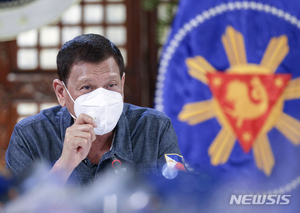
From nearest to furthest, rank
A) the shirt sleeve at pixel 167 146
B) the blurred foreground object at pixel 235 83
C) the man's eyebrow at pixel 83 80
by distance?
the man's eyebrow at pixel 83 80 → the shirt sleeve at pixel 167 146 → the blurred foreground object at pixel 235 83

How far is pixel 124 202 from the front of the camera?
50cm

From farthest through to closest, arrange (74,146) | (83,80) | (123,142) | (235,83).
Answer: (235,83) < (123,142) < (83,80) < (74,146)

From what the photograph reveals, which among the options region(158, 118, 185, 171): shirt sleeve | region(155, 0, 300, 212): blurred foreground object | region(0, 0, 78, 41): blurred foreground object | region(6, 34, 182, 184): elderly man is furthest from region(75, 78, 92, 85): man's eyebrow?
region(0, 0, 78, 41): blurred foreground object

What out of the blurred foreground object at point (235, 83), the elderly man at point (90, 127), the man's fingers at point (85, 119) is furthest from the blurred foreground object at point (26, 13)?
the man's fingers at point (85, 119)

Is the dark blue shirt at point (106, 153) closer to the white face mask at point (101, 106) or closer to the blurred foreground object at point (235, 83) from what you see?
the white face mask at point (101, 106)

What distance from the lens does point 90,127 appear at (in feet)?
3.34

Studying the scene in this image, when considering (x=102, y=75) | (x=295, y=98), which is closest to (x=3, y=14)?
(x=102, y=75)

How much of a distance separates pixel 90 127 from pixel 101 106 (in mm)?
90

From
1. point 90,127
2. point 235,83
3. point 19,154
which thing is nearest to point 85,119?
point 90,127

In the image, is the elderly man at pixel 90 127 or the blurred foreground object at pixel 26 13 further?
the blurred foreground object at pixel 26 13

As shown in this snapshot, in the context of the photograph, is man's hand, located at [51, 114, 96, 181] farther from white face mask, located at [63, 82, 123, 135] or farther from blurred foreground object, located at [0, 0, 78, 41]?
blurred foreground object, located at [0, 0, 78, 41]

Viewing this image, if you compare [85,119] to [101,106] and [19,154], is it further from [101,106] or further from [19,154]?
[19,154]

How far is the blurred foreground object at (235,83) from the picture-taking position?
2.17 metres

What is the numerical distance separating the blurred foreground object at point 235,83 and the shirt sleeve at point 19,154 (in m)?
1.13
